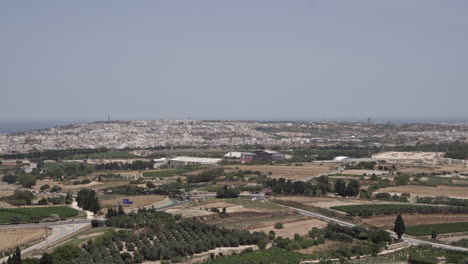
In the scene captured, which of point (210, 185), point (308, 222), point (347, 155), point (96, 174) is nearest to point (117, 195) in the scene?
point (210, 185)

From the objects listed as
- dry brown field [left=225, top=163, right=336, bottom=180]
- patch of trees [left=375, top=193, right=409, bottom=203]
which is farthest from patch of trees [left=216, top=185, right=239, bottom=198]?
→ dry brown field [left=225, top=163, right=336, bottom=180]

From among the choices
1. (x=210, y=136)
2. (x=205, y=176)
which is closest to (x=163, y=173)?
(x=205, y=176)

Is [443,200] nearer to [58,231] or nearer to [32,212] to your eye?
[58,231]

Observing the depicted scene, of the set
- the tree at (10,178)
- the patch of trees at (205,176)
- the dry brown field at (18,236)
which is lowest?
the tree at (10,178)

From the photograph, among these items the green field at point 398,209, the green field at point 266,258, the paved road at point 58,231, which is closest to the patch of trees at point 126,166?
the paved road at point 58,231

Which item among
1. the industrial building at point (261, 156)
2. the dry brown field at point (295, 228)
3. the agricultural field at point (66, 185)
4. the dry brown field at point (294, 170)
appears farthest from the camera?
the industrial building at point (261, 156)

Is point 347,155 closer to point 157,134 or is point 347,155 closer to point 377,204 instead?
point 377,204

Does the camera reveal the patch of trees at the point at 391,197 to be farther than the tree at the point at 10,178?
No

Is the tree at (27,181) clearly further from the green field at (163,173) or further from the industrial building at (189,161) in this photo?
the industrial building at (189,161)
